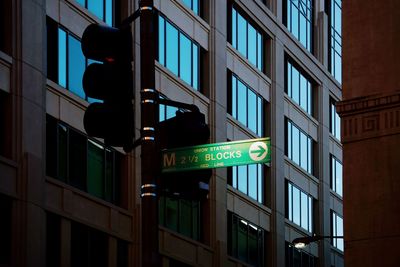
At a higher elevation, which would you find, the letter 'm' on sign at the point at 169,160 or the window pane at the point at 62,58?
the window pane at the point at 62,58

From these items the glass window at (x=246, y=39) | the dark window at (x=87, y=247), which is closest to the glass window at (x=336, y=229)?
the glass window at (x=246, y=39)

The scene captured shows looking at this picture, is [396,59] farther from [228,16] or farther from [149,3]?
[228,16]

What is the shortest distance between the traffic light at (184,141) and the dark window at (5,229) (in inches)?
774

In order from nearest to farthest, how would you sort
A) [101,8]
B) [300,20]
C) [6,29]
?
[6,29]
[101,8]
[300,20]

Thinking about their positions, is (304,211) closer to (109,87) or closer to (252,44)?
(252,44)

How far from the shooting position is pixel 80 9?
35.9 meters

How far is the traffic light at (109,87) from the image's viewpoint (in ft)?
36.7

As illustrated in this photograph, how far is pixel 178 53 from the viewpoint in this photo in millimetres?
43031

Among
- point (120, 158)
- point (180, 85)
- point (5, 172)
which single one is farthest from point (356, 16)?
point (180, 85)

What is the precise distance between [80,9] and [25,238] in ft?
27.7

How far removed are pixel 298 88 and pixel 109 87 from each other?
47175mm

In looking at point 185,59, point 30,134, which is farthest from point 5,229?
point 185,59

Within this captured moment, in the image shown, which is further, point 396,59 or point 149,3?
point 396,59

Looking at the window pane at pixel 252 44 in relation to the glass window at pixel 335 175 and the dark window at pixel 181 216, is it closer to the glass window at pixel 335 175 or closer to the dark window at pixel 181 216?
the dark window at pixel 181 216
